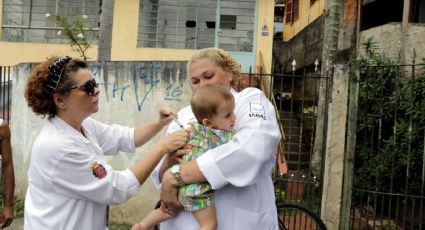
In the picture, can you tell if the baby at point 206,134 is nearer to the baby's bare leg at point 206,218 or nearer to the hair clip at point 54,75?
the baby's bare leg at point 206,218

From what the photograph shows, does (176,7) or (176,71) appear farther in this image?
(176,7)

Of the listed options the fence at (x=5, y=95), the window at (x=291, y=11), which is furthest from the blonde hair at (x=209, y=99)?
the window at (x=291, y=11)

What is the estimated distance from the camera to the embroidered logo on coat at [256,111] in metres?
1.81

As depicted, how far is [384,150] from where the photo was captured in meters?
5.77

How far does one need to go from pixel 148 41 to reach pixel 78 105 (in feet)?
35.9

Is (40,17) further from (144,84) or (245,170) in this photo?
(245,170)

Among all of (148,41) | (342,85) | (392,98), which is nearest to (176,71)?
(342,85)

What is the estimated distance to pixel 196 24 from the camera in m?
12.7

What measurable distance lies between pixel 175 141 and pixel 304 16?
13862 millimetres

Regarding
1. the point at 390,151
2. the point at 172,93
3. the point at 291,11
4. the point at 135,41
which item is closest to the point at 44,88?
the point at 172,93

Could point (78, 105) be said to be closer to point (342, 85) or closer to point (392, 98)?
point (342, 85)

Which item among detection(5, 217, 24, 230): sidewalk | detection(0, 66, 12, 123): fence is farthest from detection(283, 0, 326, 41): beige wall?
detection(5, 217, 24, 230): sidewalk

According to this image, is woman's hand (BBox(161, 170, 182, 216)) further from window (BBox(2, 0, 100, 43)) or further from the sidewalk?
window (BBox(2, 0, 100, 43))

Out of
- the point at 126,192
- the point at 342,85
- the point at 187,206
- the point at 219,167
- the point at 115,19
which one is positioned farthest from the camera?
the point at 115,19
